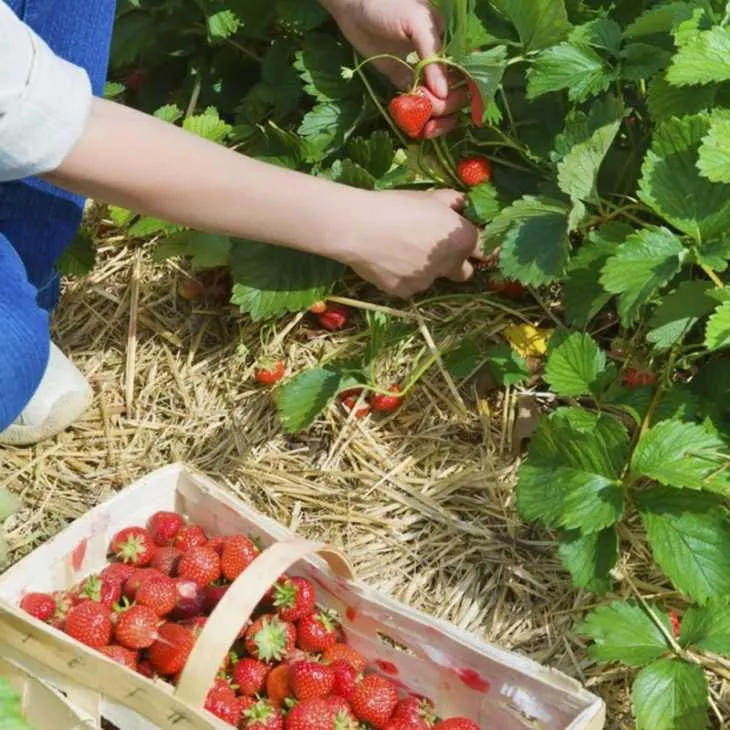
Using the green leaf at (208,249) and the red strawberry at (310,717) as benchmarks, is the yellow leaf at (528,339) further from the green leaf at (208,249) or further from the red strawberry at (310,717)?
the red strawberry at (310,717)

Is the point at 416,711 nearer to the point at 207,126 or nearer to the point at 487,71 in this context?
the point at 487,71

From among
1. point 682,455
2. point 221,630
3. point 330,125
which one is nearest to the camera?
point 221,630

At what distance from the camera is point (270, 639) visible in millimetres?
1479

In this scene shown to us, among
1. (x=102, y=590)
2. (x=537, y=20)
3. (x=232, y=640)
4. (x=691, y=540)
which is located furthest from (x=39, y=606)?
(x=537, y=20)

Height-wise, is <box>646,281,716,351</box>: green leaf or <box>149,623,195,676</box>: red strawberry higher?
<box>646,281,716,351</box>: green leaf

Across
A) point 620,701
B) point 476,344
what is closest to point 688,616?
point 620,701

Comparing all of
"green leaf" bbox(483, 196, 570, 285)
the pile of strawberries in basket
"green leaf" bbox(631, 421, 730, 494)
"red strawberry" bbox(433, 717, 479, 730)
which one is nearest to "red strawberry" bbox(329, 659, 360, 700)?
the pile of strawberries in basket

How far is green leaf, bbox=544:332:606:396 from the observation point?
4.85ft

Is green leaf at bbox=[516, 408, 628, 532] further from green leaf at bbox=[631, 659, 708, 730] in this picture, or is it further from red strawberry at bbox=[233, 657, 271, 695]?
red strawberry at bbox=[233, 657, 271, 695]

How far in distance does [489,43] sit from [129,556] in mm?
883

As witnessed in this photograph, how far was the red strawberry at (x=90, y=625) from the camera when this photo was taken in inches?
58.3

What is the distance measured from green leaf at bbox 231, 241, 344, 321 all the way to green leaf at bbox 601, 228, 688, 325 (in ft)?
1.65

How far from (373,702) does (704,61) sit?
86 cm

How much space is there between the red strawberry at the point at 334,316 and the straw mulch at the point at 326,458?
20 millimetres
